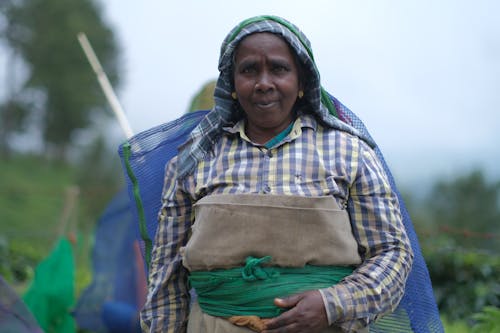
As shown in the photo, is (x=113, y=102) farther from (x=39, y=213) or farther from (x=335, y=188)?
(x=39, y=213)

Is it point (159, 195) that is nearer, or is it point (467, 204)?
point (159, 195)

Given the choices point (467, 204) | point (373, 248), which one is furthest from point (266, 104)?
point (467, 204)

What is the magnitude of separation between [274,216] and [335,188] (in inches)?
8.4

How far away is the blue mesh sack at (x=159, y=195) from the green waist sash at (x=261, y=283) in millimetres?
500

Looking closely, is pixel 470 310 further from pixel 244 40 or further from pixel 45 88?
pixel 45 88

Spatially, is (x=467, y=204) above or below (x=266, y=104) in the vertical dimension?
below

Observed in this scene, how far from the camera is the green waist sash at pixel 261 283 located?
2094 millimetres

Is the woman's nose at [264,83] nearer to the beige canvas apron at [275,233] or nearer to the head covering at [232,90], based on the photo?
the head covering at [232,90]

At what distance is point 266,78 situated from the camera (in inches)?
87.7

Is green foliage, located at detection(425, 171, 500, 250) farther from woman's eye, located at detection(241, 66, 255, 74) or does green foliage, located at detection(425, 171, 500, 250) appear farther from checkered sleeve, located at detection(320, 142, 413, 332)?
woman's eye, located at detection(241, 66, 255, 74)

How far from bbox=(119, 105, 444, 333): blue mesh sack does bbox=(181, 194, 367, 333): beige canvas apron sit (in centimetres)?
50

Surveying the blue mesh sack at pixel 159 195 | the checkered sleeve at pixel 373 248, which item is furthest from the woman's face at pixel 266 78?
the blue mesh sack at pixel 159 195

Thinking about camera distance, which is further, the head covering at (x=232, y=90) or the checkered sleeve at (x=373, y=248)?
the head covering at (x=232, y=90)

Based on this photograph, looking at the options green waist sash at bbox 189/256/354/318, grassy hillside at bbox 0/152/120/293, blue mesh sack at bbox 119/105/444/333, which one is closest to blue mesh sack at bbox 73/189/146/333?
grassy hillside at bbox 0/152/120/293
